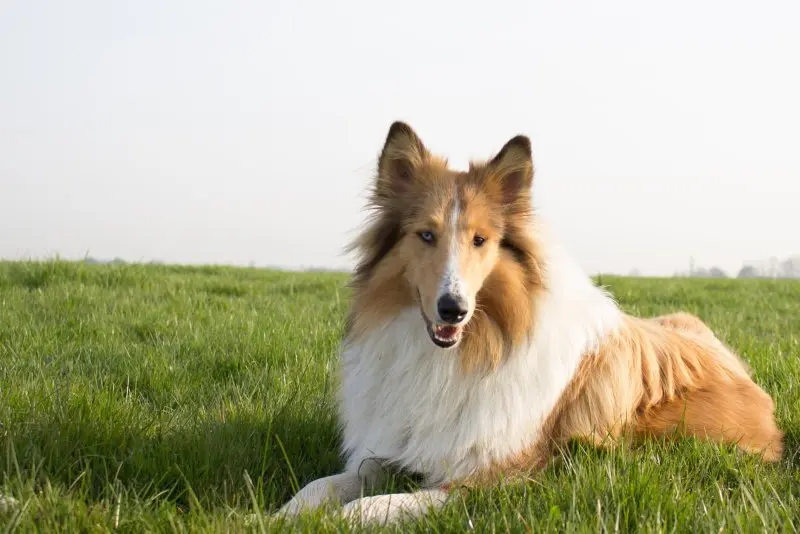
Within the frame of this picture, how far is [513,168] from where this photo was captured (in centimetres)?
375

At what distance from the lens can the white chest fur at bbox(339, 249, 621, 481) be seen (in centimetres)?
358

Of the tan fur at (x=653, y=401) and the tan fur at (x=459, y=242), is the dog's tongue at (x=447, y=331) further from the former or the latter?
the tan fur at (x=653, y=401)

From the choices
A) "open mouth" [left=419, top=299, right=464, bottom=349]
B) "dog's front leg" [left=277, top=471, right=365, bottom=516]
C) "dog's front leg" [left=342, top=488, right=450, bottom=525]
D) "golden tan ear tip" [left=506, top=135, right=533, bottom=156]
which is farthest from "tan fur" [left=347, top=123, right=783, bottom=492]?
"dog's front leg" [left=277, top=471, right=365, bottom=516]

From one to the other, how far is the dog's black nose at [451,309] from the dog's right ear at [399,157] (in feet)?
2.68

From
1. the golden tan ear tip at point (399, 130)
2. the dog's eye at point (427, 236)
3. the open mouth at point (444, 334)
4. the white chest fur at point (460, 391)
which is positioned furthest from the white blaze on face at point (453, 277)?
the golden tan ear tip at point (399, 130)

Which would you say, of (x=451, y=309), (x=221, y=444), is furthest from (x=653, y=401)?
(x=221, y=444)

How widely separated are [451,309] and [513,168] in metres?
0.94

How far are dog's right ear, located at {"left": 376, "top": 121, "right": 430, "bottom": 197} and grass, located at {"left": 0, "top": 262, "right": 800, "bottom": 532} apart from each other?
3.86 feet

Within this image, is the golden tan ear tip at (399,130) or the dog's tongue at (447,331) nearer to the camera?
the dog's tongue at (447,331)

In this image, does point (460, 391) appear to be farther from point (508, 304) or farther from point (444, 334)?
point (508, 304)

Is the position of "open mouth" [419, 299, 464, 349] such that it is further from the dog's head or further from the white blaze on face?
the white blaze on face

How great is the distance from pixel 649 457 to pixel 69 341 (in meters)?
5.35

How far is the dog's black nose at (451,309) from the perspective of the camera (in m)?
3.24

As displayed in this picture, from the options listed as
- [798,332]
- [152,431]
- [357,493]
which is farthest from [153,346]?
[798,332]
